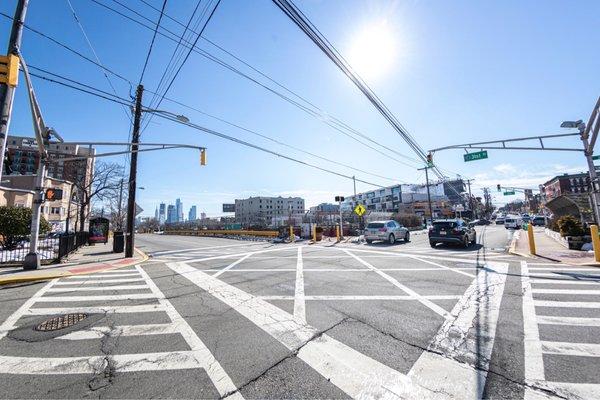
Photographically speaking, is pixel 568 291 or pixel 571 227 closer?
pixel 568 291

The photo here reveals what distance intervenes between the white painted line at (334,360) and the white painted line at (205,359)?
998 mm

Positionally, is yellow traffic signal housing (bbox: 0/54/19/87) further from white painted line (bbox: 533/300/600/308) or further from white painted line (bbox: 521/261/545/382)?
white painted line (bbox: 533/300/600/308)

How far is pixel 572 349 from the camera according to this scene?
148 inches

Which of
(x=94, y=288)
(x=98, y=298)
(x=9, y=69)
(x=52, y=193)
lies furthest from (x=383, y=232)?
(x=9, y=69)

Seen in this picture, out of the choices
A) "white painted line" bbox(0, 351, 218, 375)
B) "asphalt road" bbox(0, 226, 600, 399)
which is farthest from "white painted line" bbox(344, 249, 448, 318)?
"white painted line" bbox(0, 351, 218, 375)

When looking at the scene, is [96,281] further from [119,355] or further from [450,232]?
[450,232]

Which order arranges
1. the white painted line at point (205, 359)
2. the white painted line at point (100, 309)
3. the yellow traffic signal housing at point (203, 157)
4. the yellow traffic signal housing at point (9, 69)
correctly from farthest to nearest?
the yellow traffic signal housing at point (203, 157) < the yellow traffic signal housing at point (9, 69) < the white painted line at point (100, 309) < the white painted line at point (205, 359)

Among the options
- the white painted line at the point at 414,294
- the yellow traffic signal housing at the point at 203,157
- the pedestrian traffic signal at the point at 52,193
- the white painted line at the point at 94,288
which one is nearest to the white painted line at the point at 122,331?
the white painted line at the point at 94,288

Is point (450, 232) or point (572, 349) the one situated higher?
point (450, 232)

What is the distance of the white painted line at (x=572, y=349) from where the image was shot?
3642mm

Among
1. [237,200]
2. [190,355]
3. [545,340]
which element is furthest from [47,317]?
[237,200]

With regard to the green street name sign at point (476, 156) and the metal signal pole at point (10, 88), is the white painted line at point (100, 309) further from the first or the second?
the green street name sign at point (476, 156)

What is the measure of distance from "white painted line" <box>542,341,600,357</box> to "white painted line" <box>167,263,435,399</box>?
2293 mm

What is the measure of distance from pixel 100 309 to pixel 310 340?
4788mm
